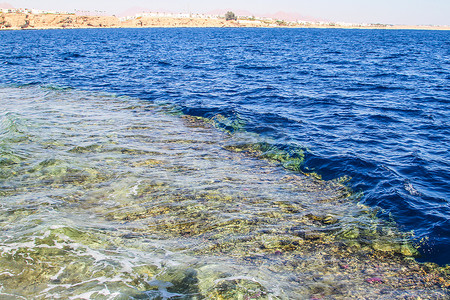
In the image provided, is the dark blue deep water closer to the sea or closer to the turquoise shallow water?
the sea

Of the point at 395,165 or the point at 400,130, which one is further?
the point at 400,130

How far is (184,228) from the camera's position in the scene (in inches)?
264

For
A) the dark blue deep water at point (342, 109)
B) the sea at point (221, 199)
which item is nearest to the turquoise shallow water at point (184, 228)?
the sea at point (221, 199)

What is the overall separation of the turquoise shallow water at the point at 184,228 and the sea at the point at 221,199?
1.4 inches

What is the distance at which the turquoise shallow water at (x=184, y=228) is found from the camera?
5.04m

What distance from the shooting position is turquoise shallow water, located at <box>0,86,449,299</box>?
5.04 meters

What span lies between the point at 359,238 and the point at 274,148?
584 centimetres

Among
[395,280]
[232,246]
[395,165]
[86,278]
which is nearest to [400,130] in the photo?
[395,165]

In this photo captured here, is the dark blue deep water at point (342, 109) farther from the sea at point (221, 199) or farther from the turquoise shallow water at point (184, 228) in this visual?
the turquoise shallow water at point (184, 228)

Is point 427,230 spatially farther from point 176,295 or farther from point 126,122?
point 126,122

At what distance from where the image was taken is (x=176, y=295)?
4719 millimetres

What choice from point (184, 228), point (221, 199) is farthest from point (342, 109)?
point (184, 228)

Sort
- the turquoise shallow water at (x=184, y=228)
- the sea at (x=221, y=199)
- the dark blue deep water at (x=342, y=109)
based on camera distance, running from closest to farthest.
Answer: the turquoise shallow water at (x=184, y=228), the sea at (x=221, y=199), the dark blue deep water at (x=342, y=109)

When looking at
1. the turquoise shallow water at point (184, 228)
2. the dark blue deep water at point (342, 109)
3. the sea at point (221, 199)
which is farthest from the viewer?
the dark blue deep water at point (342, 109)
